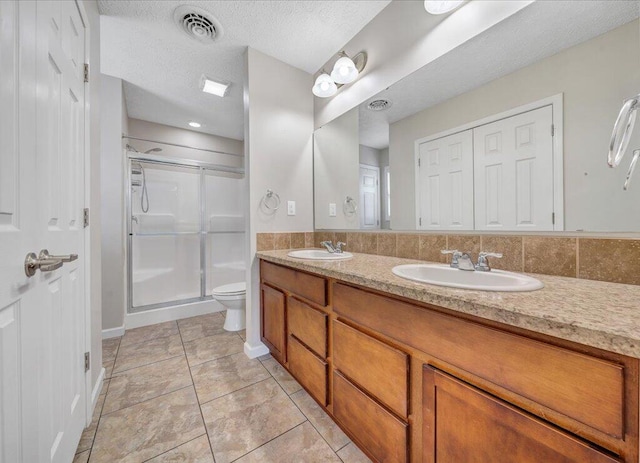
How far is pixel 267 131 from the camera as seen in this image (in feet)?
6.48

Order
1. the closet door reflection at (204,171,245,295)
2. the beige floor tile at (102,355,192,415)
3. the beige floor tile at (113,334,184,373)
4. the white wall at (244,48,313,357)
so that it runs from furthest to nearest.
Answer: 1. the closet door reflection at (204,171,245,295)
2. the white wall at (244,48,313,357)
3. the beige floor tile at (113,334,184,373)
4. the beige floor tile at (102,355,192,415)

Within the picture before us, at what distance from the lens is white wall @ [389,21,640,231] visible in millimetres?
830

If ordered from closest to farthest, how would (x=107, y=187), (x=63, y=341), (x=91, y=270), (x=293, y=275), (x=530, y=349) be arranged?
1. (x=530, y=349)
2. (x=63, y=341)
3. (x=91, y=270)
4. (x=293, y=275)
5. (x=107, y=187)

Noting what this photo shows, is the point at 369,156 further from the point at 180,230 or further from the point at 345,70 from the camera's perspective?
the point at 180,230

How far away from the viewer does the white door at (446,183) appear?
123cm

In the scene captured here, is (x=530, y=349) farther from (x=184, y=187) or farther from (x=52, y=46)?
(x=184, y=187)

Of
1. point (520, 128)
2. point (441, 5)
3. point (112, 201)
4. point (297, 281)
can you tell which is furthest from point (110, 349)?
point (441, 5)

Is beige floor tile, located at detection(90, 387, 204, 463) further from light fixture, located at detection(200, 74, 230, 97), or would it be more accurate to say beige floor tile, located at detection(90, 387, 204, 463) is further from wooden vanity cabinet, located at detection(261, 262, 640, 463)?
light fixture, located at detection(200, 74, 230, 97)

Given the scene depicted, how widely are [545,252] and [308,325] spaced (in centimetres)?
111

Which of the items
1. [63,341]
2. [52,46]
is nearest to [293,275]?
[63,341]

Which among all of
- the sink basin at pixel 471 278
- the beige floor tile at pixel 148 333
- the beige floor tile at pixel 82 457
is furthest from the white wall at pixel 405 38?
the beige floor tile at pixel 148 333

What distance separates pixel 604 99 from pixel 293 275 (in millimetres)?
1489

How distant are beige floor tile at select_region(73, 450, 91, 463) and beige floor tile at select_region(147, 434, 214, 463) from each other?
0.94 feet

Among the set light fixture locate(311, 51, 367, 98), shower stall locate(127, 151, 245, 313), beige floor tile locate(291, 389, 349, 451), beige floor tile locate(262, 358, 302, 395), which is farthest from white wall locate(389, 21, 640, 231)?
shower stall locate(127, 151, 245, 313)
